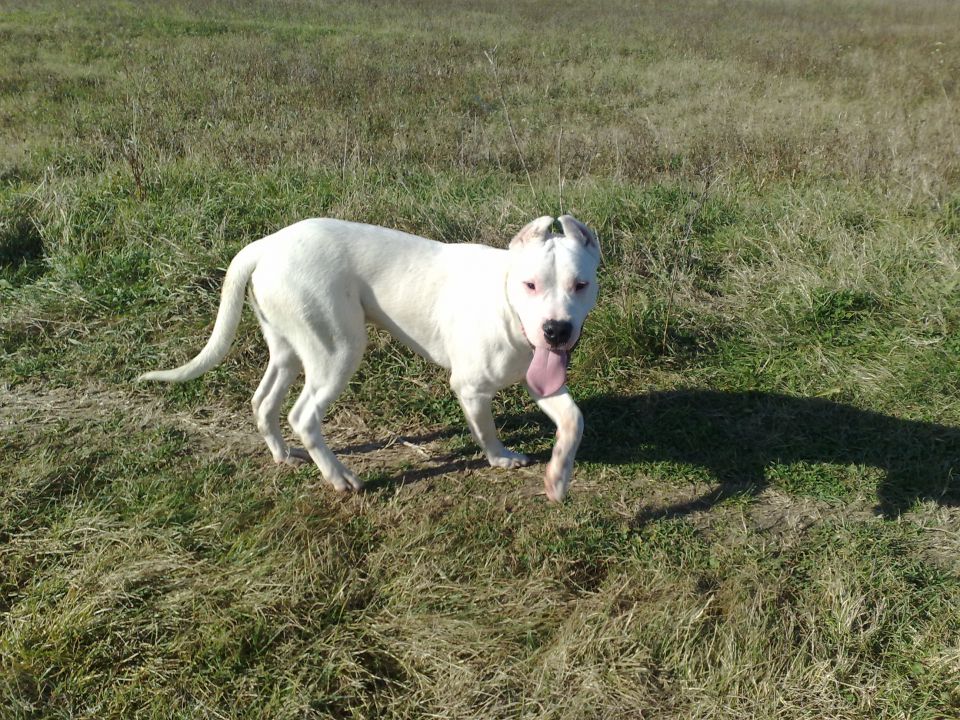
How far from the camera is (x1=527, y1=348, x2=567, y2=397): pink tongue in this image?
121 inches

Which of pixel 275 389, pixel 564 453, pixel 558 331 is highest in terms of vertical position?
pixel 558 331

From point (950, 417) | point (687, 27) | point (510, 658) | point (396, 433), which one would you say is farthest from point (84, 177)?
point (687, 27)

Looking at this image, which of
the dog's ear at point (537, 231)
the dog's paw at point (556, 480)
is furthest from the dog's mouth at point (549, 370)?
the dog's ear at point (537, 231)

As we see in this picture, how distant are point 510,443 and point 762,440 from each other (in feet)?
4.42

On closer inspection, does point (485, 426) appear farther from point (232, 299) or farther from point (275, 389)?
point (232, 299)

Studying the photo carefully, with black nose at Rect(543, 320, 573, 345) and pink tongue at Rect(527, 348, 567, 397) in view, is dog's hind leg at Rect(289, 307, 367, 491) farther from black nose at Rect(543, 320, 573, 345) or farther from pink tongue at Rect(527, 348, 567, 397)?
black nose at Rect(543, 320, 573, 345)

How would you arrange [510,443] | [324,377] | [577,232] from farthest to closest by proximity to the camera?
[510,443]
[324,377]
[577,232]

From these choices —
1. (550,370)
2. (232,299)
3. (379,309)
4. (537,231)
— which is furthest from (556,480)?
(232,299)

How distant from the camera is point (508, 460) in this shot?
388cm

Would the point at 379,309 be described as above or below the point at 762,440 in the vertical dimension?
above

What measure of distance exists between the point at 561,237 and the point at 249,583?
1.90 meters

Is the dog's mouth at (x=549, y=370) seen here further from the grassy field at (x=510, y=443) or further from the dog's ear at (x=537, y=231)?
the grassy field at (x=510, y=443)

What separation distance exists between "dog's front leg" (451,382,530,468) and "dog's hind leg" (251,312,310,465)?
84 centimetres

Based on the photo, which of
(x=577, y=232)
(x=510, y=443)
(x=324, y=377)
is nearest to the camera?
(x=577, y=232)
